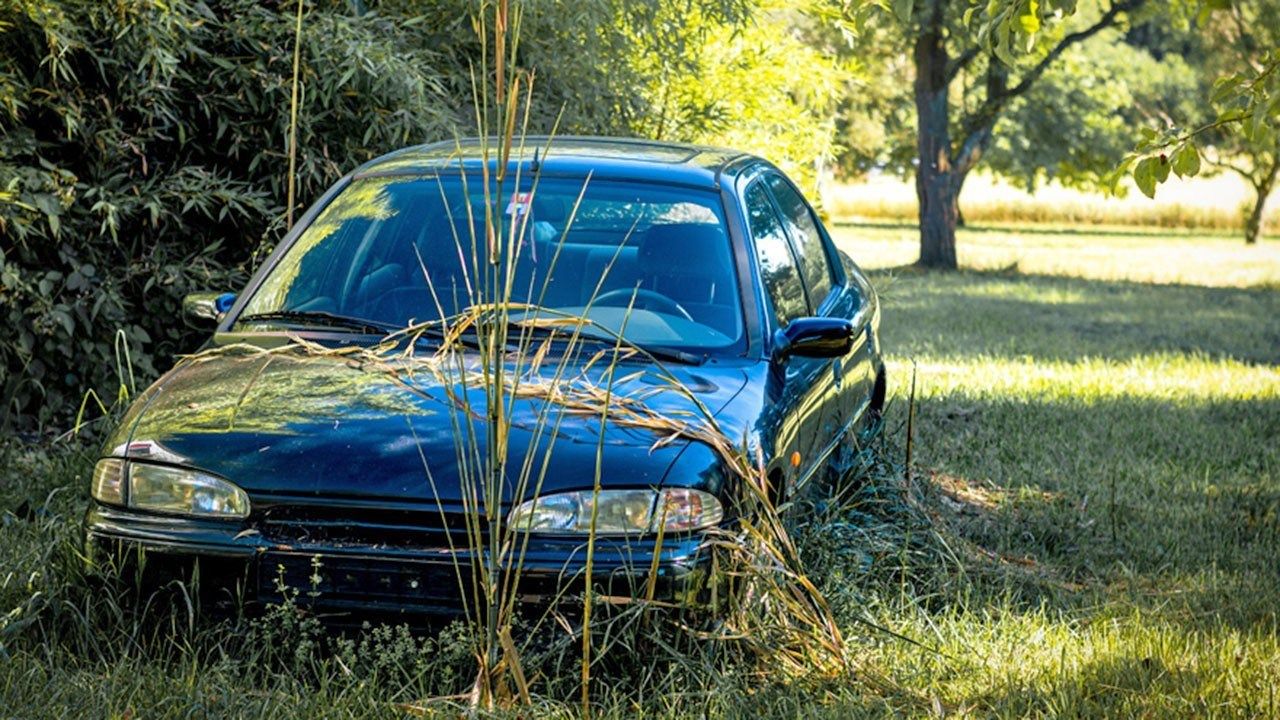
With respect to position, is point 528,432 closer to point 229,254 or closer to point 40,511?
point 40,511

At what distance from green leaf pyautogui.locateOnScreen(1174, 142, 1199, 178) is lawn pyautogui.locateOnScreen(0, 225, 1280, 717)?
52.5 inches

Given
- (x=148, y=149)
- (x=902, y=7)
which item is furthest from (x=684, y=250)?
(x=148, y=149)

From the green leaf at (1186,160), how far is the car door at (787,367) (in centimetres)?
122

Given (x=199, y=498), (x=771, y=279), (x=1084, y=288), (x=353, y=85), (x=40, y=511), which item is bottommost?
(x=1084, y=288)

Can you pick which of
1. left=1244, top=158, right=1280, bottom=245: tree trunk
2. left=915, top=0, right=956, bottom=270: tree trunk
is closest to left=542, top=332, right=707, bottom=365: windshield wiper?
left=915, top=0, right=956, bottom=270: tree trunk

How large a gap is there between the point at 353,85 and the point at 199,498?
3811 millimetres

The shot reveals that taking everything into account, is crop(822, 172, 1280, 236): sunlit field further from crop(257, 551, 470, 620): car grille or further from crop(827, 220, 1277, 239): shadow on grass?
crop(257, 551, 470, 620): car grille

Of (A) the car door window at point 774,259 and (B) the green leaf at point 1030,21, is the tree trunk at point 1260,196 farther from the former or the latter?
(B) the green leaf at point 1030,21

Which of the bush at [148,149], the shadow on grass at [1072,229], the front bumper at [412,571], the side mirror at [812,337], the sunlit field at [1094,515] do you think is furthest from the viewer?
the shadow on grass at [1072,229]

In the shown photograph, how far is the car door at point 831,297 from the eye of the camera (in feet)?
18.1

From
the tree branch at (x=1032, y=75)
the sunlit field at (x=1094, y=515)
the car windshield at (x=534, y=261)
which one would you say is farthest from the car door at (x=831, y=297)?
the tree branch at (x=1032, y=75)

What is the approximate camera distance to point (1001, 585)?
5.35 m

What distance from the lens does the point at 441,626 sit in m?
3.78

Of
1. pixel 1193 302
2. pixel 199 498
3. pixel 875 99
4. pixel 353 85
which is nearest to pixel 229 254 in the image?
pixel 353 85
